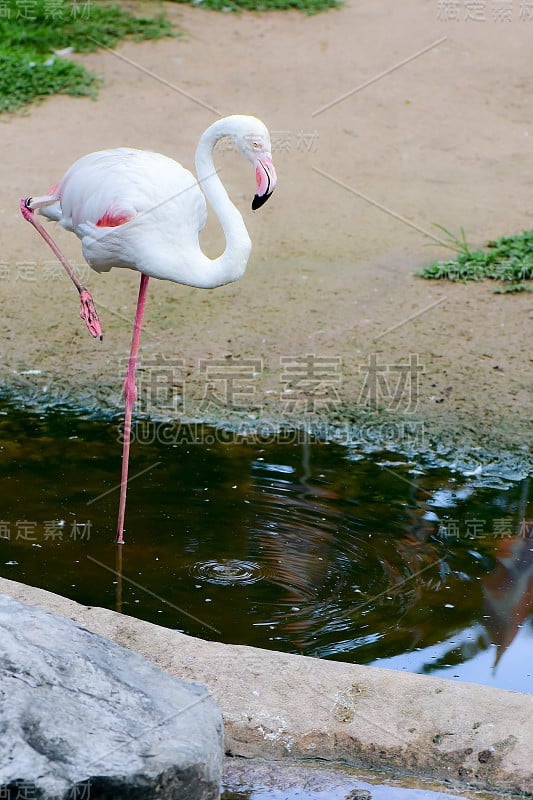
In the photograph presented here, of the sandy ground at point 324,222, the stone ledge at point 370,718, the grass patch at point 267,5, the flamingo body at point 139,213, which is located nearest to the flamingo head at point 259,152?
the flamingo body at point 139,213

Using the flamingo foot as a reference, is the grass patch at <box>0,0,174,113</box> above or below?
above

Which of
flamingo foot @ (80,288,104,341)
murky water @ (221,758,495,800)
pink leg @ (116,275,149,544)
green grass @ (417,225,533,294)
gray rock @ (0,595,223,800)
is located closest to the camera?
gray rock @ (0,595,223,800)

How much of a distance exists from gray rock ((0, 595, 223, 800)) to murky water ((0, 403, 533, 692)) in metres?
0.84

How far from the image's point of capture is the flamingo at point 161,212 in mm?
3773

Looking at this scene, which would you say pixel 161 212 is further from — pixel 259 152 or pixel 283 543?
pixel 283 543

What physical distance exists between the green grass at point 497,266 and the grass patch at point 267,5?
439cm

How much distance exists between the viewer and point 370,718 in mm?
2738

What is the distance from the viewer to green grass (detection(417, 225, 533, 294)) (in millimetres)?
5961

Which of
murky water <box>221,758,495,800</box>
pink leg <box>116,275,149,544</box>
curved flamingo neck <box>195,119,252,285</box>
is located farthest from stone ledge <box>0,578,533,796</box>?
curved flamingo neck <box>195,119,252,285</box>

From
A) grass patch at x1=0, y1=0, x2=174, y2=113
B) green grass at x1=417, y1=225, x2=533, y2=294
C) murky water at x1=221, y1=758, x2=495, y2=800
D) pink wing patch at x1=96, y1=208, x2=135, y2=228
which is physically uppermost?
grass patch at x1=0, y1=0, x2=174, y2=113

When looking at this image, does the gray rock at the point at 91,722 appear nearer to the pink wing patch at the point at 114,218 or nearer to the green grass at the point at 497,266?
the pink wing patch at the point at 114,218

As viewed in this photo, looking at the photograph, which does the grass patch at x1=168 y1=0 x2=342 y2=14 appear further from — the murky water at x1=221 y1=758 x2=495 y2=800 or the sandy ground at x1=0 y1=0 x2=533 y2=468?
the murky water at x1=221 y1=758 x2=495 y2=800

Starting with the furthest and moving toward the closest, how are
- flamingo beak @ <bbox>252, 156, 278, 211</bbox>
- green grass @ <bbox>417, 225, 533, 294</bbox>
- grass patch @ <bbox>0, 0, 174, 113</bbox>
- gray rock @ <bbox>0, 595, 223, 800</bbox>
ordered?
grass patch @ <bbox>0, 0, 174, 113</bbox> < green grass @ <bbox>417, 225, 533, 294</bbox> < flamingo beak @ <bbox>252, 156, 278, 211</bbox> < gray rock @ <bbox>0, 595, 223, 800</bbox>

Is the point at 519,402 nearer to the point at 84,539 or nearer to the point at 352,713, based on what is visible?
the point at 84,539
